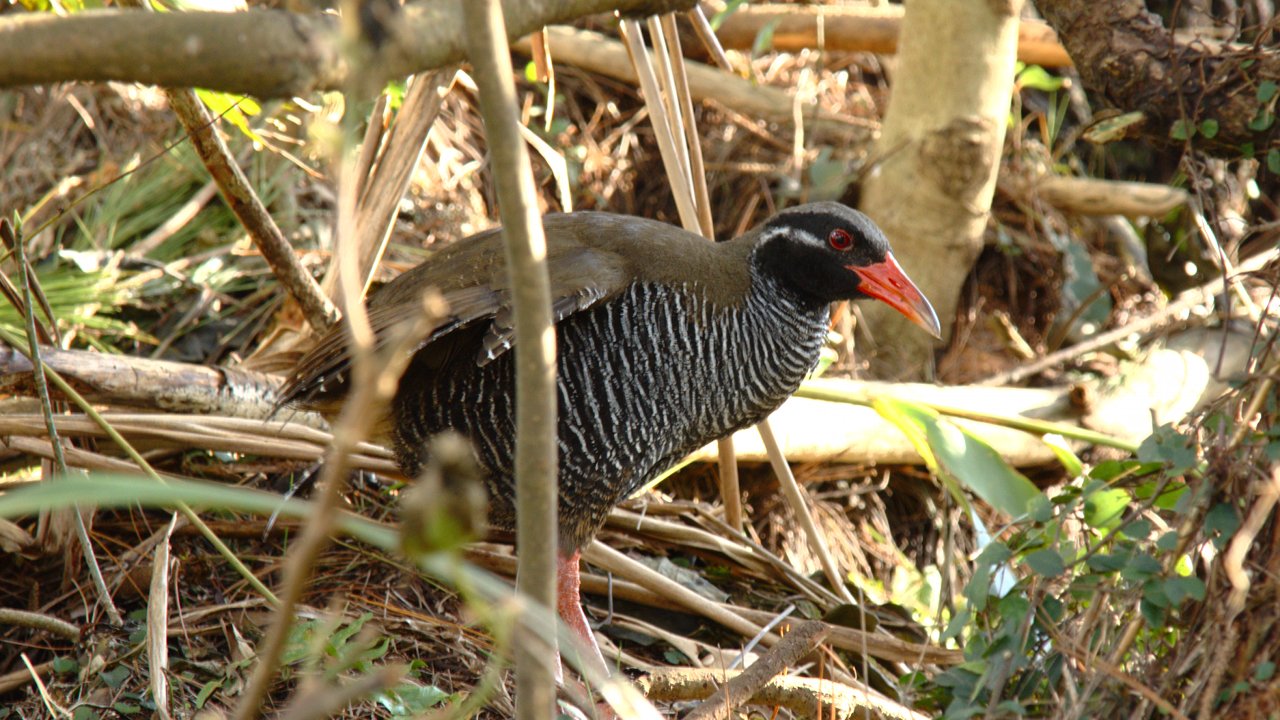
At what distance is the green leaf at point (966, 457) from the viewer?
153 inches

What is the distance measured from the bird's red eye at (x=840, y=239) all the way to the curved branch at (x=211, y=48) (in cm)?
217

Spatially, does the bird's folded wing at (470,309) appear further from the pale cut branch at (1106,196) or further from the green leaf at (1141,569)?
the pale cut branch at (1106,196)

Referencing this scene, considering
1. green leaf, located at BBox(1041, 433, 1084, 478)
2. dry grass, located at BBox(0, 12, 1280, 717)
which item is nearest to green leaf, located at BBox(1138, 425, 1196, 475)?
dry grass, located at BBox(0, 12, 1280, 717)

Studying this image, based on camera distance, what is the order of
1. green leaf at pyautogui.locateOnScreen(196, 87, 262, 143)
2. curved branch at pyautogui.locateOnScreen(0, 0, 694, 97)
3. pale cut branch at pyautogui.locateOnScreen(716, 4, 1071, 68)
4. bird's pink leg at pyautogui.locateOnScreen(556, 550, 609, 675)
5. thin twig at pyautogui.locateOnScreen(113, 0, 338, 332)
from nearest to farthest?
curved branch at pyautogui.locateOnScreen(0, 0, 694, 97) → green leaf at pyautogui.locateOnScreen(196, 87, 262, 143) → thin twig at pyautogui.locateOnScreen(113, 0, 338, 332) → bird's pink leg at pyautogui.locateOnScreen(556, 550, 609, 675) → pale cut branch at pyautogui.locateOnScreen(716, 4, 1071, 68)

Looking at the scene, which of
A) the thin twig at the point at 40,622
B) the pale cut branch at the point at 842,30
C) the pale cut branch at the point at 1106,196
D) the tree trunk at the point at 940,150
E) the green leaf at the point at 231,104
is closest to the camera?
the green leaf at the point at 231,104

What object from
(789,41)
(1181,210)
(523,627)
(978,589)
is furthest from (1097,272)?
(523,627)

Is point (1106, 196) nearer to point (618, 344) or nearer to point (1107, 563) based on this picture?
point (618, 344)

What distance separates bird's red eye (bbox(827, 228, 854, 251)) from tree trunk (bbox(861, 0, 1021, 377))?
2151 millimetres

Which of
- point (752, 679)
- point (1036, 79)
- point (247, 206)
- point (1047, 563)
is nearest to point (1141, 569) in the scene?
point (1047, 563)

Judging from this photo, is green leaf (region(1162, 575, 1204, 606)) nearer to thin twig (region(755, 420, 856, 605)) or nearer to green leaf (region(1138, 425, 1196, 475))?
green leaf (region(1138, 425, 1196, 475))

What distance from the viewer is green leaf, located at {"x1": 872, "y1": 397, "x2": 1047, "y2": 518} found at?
3.90 metres

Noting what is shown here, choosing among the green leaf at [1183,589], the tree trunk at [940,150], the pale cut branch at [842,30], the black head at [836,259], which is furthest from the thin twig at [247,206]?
the pale cut branch at [842,30]

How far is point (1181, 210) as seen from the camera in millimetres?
5922

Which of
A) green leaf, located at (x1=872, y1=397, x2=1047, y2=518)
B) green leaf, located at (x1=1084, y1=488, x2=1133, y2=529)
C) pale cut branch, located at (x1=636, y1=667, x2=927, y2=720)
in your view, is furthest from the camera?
green leaf, located at (x1=872, y1=397, x2=1047, y2=518)
